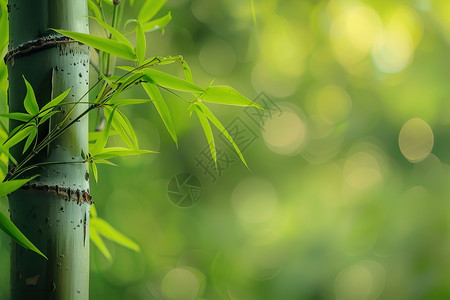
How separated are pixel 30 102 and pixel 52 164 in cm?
5

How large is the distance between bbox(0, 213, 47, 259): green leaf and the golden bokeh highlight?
1.60m

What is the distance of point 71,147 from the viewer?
49 cm

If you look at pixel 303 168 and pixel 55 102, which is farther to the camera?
pixel 303 168

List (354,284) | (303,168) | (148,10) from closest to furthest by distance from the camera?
1. (148,10)
2. (354,284)
3. (303,168)

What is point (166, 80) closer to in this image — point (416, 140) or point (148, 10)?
point (148, 10)

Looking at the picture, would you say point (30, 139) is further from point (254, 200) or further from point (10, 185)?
point (254, 200)

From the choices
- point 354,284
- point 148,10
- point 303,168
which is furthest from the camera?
point 303,168

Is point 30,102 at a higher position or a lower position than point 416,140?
lower

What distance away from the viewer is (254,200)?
191 centimetres

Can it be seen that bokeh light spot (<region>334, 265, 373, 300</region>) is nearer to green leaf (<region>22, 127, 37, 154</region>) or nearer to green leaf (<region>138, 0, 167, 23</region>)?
green leaf (<region>138, 0, 167, 23</region>)

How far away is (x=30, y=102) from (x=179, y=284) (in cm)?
145

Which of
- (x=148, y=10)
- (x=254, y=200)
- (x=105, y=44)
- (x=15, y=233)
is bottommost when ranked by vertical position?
(x=15, y=233)

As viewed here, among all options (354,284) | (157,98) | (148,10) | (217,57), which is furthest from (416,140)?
(157,98)

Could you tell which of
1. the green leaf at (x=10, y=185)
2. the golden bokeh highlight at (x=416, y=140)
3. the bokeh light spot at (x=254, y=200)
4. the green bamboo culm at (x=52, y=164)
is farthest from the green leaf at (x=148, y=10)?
the golden bokeh highlight at (x=416, y=140)
